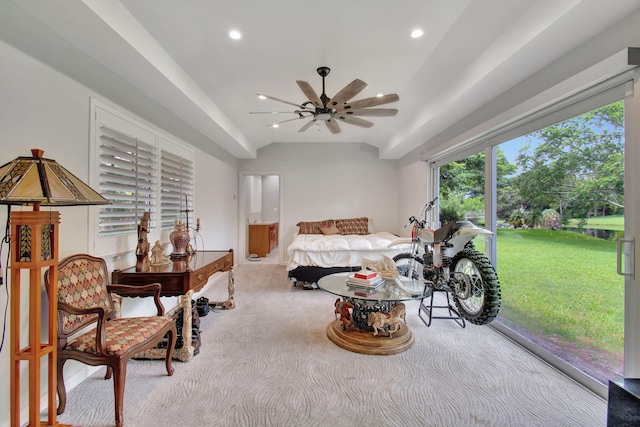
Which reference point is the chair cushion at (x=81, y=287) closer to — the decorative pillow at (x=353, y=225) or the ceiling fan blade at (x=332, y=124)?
the ceiling fan blade at (x=332, y=124)

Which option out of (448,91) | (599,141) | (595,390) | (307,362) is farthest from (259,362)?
(448,91)

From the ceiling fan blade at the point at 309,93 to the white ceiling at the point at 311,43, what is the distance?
1.40 feet

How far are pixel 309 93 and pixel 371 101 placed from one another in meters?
0.60

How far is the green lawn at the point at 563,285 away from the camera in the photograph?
6.44 feet

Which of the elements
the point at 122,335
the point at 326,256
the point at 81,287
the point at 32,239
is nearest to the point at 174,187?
the point at 81,287

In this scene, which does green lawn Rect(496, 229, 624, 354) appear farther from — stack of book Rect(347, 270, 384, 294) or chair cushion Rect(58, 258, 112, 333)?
chair cushion Rect(58, 258, 112, 333)

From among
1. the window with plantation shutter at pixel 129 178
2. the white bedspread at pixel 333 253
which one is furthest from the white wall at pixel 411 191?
the window with plantation shutter at pixel 129 178

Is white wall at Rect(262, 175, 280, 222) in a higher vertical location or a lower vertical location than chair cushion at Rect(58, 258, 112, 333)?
higher

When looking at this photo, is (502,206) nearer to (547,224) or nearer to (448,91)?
(547,224)

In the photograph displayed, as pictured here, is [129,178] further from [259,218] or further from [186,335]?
[259,218]

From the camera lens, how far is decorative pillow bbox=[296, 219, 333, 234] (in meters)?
5.92

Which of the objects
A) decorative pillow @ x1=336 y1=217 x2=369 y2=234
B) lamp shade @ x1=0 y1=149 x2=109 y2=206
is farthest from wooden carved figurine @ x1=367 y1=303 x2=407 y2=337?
decorative pillow @ x1=336 y1=217 x2=369 y2=234

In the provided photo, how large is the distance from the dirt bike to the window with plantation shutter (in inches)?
111

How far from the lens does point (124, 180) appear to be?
2523 mm
